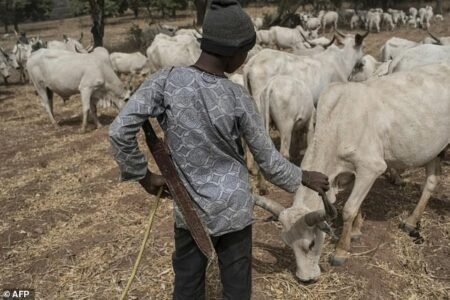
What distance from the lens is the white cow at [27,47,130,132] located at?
9.84 metres

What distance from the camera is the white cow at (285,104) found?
6281mm

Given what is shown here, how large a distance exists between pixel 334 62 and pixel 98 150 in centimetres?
443

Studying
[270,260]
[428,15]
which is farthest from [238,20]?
[428,15]

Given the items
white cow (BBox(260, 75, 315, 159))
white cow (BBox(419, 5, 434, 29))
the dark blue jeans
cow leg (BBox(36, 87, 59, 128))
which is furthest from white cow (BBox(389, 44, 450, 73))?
white cow (BBox(419, 5, 434, 29))

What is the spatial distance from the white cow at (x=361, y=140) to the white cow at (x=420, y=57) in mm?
2437

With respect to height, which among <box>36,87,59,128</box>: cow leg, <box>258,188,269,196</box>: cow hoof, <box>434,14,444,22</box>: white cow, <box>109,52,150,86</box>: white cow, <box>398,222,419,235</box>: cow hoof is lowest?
<box>434,14,444,22</box>: white cow

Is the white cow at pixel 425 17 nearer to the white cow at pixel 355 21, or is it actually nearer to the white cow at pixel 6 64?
the white cow at pixel 355 21

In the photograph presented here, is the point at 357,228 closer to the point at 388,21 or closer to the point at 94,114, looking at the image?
the point at 94,114

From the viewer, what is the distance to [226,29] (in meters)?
2.36

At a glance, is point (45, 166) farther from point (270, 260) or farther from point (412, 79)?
point (412, 79)

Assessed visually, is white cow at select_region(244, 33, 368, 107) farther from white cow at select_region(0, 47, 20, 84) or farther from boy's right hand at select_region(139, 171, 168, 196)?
white cow at select_region(0, 47, 20, 84)

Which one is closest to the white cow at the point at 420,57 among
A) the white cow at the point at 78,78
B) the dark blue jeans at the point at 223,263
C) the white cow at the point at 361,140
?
the white cow at the point at 361,140

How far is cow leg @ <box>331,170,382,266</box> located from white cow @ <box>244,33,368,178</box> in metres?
2.56

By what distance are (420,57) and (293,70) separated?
1930 mm
